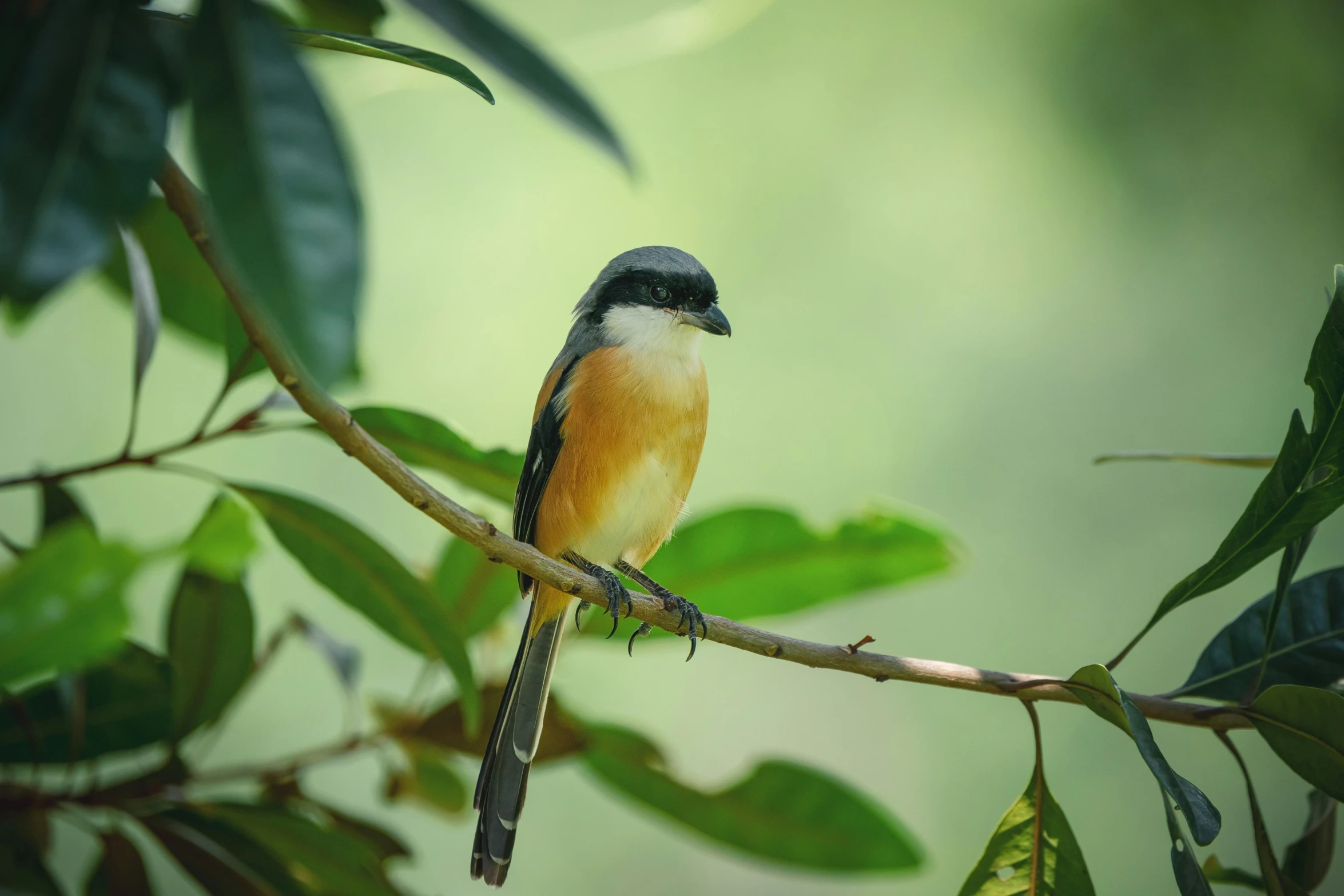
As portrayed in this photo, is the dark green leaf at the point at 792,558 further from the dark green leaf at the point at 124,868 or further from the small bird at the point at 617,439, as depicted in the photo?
the dark green leaf at the point at 124,868

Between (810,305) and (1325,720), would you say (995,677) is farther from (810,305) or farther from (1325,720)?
(810,305)

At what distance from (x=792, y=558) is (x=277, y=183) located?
43.9 inches

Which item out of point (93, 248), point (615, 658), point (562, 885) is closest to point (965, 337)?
point (615, 658)

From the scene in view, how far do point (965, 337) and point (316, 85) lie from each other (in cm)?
399

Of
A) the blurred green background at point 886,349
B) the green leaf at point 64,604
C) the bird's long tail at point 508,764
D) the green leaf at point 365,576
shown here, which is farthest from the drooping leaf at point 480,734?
the blurred green background at point 886,349

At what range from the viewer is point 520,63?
0.75 m

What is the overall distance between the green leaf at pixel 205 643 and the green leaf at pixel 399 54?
844 millimetres

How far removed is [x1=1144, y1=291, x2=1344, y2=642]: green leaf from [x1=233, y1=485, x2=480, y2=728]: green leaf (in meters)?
0.91

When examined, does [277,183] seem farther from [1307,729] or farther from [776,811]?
[776,811]

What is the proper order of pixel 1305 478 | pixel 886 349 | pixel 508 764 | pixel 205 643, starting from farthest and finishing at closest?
pixel 886 349 → pixel 508 764 → pixel 205 643 → pixel 1305 478

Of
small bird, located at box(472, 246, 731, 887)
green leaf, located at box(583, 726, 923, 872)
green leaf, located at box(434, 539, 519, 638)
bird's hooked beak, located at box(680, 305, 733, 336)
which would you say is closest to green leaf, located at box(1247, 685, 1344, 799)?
green leaf, located at box(583, 726, 923, 872)

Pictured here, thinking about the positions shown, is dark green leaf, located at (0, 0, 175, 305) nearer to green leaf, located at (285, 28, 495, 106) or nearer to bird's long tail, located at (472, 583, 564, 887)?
green leaf, located at (285, 28, 495, 106)

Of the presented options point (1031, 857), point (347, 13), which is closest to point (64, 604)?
point (347, 13)

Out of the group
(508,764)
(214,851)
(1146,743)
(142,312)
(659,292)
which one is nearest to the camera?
(1146,743)
